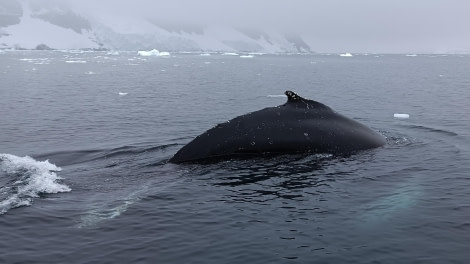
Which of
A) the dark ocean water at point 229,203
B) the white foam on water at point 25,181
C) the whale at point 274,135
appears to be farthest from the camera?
the whale at point 274,135

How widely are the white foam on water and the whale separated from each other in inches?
154

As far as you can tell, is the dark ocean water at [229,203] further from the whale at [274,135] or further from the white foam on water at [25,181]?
the whale at [274,135]

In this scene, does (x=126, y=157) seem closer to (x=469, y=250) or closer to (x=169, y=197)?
(x=169, y=197)

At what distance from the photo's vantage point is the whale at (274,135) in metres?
16.2

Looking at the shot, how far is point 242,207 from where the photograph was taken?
12695 millimetres

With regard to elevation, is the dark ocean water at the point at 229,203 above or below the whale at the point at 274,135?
below

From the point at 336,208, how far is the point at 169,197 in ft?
14.5

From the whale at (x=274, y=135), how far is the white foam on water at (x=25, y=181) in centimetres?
391

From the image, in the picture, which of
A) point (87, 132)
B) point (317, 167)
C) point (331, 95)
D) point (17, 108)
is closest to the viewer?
point (317, 167)

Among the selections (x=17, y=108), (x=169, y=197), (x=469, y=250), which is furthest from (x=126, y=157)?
(x=17, y=108)

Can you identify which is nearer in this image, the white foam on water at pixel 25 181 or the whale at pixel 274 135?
the white foam on water at pixel 25 181

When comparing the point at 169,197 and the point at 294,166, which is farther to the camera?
the point at 294,166

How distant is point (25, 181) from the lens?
581 inches

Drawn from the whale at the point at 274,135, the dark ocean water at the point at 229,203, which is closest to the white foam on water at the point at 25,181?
the dark ocean water at the point at 229,203
